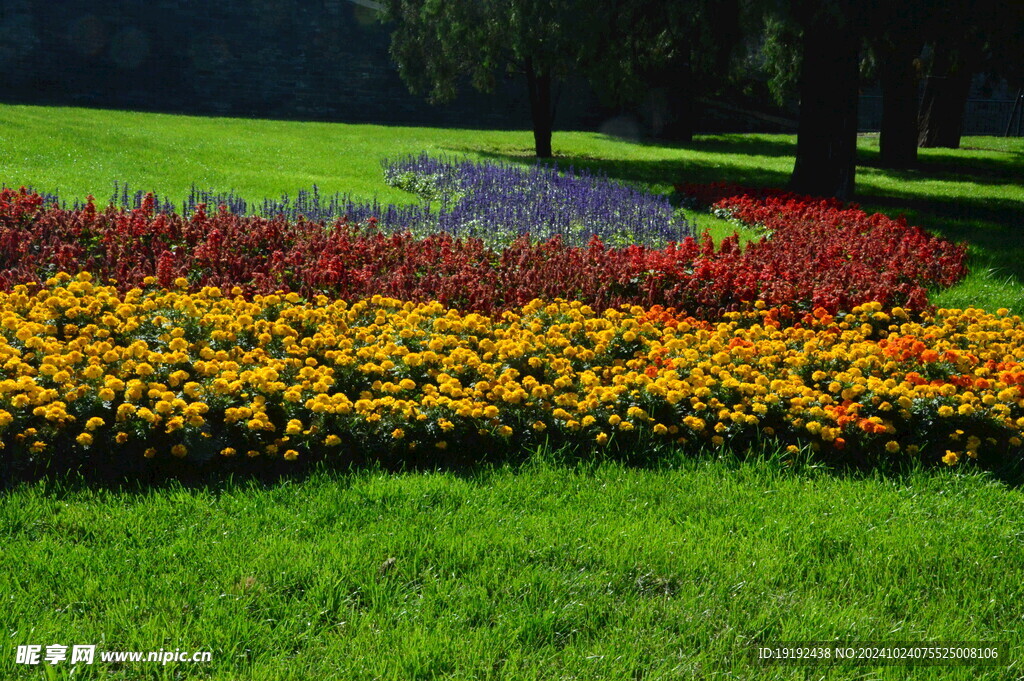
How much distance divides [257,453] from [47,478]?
0.93m

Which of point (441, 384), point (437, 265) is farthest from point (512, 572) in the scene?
point (437, 265)

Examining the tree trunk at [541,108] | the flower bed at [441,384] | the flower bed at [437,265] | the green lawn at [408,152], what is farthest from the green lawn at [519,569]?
the tree trunk at [541,108]

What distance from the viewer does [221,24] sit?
3152 cm

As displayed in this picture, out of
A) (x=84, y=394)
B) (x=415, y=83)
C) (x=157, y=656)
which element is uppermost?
(x=415, y=83)

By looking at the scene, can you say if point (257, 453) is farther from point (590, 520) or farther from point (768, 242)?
point (768, 242)

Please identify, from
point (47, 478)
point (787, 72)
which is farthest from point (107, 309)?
point (787, 72)

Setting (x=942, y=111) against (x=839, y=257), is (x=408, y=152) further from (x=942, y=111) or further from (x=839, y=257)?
(x=942, y=111)

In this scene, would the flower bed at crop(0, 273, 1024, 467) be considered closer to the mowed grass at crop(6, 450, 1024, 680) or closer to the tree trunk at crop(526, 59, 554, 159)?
the mowed grass at crop(6, 450, 1024, 680)

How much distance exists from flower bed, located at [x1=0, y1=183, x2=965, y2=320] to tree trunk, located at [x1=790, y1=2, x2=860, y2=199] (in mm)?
4666

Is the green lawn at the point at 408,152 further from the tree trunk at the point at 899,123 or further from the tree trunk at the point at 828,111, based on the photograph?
the tree trunk at the point at 828,111

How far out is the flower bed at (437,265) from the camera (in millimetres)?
7605

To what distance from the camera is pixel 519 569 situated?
388 centimetres

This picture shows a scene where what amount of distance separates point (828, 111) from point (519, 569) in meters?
11.3

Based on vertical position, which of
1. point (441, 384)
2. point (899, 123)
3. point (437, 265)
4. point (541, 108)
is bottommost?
point (441, 384)
